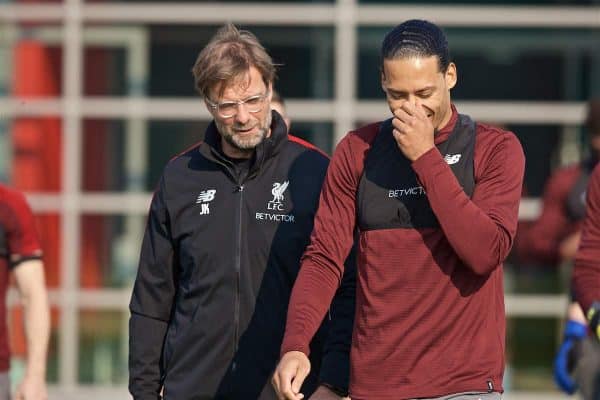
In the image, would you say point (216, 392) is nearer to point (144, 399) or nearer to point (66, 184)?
point (144, 399)

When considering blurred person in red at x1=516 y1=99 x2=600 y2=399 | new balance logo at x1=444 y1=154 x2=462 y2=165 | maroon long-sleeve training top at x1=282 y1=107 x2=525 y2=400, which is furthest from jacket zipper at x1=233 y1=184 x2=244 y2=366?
blurred person in red at x1=516 y1=99 x2=600 y2=399

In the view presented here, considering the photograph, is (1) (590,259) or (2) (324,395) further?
(1) (590,259)

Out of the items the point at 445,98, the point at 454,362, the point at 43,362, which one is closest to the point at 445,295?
the point at 454,362

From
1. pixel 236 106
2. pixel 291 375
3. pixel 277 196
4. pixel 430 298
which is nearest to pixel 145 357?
pixel 277 196

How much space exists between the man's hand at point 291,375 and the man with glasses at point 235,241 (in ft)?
2.27

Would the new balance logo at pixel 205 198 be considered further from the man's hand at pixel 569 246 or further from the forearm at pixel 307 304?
the man's hand at pixel 569 246

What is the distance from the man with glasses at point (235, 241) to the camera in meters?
5.19

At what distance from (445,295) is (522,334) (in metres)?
7.32

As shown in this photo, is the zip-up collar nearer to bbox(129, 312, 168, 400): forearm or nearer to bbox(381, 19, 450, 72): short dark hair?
bbox(129, 312, 168, 400): forearm

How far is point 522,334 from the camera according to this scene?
456 inches

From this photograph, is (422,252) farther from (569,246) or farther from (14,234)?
(569,246)

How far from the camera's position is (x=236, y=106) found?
5.21 metres

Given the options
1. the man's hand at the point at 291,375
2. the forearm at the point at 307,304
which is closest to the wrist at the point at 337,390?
the forearm at the point at 307,304

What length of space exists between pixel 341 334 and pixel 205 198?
2.42 ft
